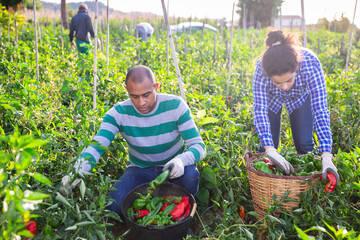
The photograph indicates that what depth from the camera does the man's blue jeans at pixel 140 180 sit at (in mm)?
2072

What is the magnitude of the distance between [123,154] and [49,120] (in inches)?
25.1

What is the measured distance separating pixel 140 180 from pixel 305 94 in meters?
1.38

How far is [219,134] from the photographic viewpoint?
257cm

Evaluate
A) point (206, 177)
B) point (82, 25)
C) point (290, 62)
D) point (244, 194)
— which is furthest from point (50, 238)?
point (82, 25)

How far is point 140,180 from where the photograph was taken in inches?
87.8

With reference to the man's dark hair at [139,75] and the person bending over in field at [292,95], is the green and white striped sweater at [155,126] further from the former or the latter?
the person bending over in field at [292,95]

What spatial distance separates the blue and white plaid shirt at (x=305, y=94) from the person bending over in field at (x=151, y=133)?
0.45 metres

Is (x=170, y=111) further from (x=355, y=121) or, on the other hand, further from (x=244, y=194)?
(x=355, y=121)

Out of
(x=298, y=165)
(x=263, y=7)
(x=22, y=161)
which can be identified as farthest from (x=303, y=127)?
(x=263, y=7)

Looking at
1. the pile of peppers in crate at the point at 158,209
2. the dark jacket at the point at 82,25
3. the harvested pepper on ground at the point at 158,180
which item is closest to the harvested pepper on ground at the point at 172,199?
the pile of peppers in crate at the point at 158,209

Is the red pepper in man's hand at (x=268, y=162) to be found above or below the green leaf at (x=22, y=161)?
below

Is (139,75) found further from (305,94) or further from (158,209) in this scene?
(305,94)

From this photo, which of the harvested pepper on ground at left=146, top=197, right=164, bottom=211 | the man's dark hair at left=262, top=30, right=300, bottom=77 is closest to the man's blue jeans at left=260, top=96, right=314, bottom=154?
the man's dark hair at left=262, top=30, right=300, bottom=77

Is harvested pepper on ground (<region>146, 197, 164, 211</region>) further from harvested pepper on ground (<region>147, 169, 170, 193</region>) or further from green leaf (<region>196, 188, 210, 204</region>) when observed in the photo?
green leaf (<region>196, 188, 210, 204</region>)
